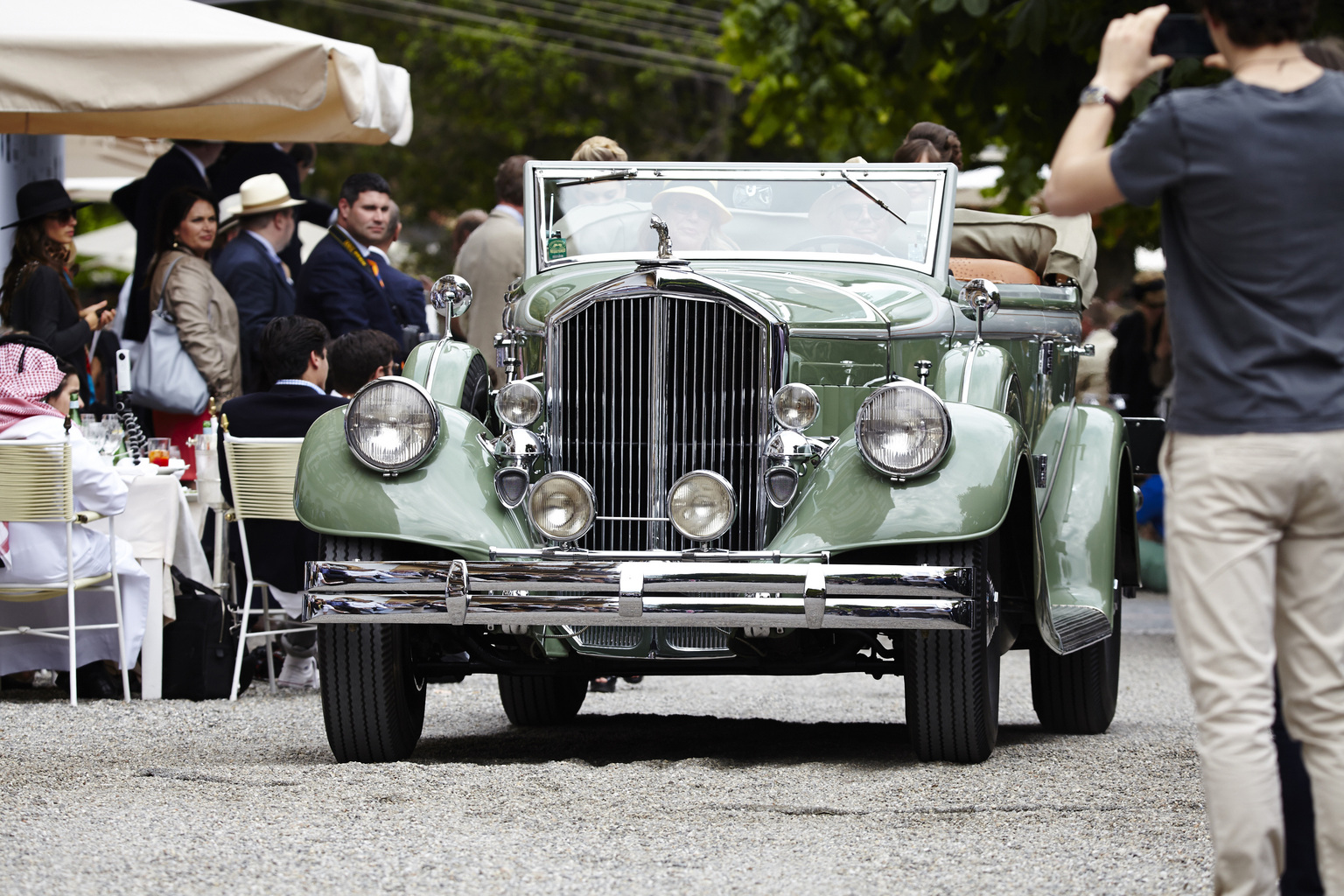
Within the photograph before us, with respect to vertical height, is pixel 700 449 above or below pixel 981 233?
below

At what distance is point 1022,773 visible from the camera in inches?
201

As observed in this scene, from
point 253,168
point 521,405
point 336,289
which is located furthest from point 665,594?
point 253,168

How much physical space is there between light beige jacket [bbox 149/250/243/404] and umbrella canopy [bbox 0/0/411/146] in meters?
0.90

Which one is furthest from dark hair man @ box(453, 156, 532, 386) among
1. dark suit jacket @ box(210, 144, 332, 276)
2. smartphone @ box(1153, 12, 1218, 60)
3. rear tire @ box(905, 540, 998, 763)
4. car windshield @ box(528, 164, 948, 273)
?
smartphone @ box(1153, 12, 1218, 60)

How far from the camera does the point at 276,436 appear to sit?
24.1 ft

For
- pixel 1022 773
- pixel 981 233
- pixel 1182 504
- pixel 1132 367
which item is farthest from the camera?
pixel 1132 367

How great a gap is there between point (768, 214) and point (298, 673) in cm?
303

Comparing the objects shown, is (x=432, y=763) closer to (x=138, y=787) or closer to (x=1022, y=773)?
(x=138, y=787)

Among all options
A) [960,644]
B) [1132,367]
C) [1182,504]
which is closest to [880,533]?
[960,644]

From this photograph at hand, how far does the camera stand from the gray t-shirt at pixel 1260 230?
3.09 meters

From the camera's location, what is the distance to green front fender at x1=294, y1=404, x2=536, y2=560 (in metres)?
5.11

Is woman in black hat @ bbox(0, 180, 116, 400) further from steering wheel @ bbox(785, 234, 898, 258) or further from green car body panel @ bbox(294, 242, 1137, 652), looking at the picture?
steering wheel @ bbox(785, 234, 898, 258)

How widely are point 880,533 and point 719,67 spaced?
27.6m

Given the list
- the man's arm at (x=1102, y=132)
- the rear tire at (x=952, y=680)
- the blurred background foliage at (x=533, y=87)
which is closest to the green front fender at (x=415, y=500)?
the rear tire at (x=952, y=680)
